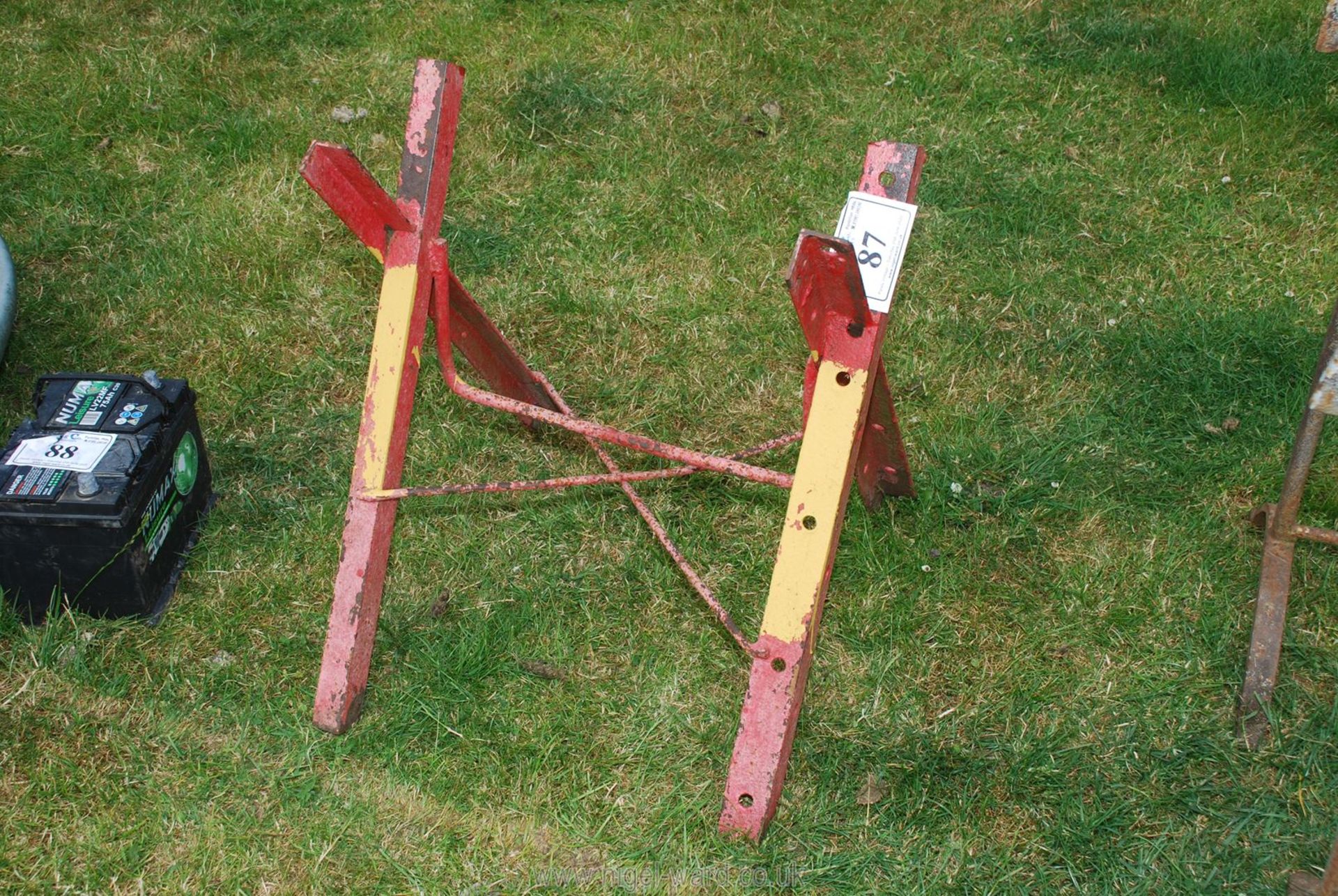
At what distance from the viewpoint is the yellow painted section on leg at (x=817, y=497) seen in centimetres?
225

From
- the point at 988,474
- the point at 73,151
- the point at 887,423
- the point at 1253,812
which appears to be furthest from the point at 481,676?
the point at 73,151

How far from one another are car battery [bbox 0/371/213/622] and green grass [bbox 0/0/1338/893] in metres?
0.11

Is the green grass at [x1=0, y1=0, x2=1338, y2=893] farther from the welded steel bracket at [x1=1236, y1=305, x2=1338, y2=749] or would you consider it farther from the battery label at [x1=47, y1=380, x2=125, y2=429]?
the battery label at [x1=47, y1=380, x2=125, y2=429]

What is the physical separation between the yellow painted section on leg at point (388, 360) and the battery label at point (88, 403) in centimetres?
87

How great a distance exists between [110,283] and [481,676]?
214 centimetres

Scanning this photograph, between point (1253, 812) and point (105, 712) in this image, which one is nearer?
point (1253, 812)

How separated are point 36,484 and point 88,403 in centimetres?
31

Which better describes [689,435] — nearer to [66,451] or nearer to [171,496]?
[171,496]

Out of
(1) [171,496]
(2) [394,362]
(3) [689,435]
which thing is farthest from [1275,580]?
(1) [171,496]

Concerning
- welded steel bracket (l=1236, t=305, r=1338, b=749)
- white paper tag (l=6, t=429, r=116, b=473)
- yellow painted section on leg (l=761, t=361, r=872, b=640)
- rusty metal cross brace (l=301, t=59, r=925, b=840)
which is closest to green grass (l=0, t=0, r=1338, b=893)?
welded steel bracket (l=1236, t=305, r=1338, b=749)

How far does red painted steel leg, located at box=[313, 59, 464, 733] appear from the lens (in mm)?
2486

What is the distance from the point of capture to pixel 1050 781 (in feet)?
8.71

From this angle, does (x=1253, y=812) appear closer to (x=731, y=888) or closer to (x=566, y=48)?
(x=731, y=888)

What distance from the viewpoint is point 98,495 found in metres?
2.74
